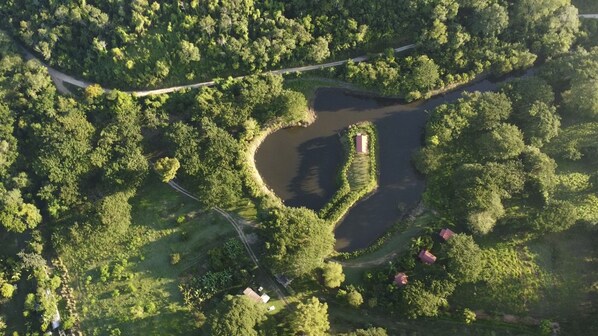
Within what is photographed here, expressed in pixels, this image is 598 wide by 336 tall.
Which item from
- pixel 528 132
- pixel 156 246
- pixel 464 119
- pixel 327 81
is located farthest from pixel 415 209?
pixel 156 246

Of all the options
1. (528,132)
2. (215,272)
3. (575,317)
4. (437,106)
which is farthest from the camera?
(437,106)

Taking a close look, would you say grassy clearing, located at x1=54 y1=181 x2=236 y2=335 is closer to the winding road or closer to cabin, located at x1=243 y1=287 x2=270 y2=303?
cabin, located at x1=243 y1=287 x2=270 y2=303

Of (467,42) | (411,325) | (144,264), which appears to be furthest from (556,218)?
(144,264)

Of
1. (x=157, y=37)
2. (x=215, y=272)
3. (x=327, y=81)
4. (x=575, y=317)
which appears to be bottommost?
(x=575, y=317)

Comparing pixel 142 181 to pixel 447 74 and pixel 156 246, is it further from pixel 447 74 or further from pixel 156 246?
pixel 447 74

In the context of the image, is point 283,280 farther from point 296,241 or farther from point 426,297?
point 426,297

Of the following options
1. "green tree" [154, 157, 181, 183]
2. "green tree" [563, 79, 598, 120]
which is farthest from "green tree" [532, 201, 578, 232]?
"green tree" [154, 157, 181, 183]

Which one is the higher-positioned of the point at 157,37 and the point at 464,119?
the point at 157,37

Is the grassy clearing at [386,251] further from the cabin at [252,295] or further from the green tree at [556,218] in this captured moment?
the green tree at [556,218]
